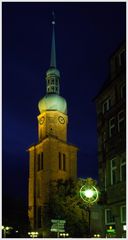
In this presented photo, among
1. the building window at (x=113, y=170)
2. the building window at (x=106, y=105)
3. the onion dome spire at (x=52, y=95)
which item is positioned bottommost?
the building window at (x=113, y=170)

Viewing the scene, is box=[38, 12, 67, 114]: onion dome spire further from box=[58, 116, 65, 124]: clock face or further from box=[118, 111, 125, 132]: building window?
box=[118, 111, 125, 132]: building window

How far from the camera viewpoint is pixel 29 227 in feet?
174

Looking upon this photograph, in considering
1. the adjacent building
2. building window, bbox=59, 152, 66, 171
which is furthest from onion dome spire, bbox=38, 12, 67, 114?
the adjacent building

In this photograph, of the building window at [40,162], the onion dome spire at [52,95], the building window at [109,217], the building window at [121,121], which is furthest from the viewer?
the onion dome spire at [52,95]

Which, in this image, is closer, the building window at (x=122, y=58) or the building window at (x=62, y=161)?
the building window at (x=122, y=58)

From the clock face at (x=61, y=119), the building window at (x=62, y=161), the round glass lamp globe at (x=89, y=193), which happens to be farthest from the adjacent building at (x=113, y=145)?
the clock face at (x=61, y=119)

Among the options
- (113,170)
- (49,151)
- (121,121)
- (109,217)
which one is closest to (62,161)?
(49,151)

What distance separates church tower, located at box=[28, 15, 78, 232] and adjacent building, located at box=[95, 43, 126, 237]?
3482 centimetres

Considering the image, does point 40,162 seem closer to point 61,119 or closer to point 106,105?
point 61,119

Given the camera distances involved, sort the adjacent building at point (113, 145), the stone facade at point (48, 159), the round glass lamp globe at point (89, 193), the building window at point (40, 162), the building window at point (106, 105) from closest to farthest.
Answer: the round glass lamp globe at point (89, 193) < the adjacent building at point (113, 145) < the building window at point (106, 105) < the stone facade at point (48, 159) < the building window at point (40, 162)

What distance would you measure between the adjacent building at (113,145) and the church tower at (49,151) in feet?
114

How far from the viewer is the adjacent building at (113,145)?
54.3 ft

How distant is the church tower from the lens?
56.0 meters

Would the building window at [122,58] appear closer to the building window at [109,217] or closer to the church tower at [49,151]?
the building window at [109,217]
